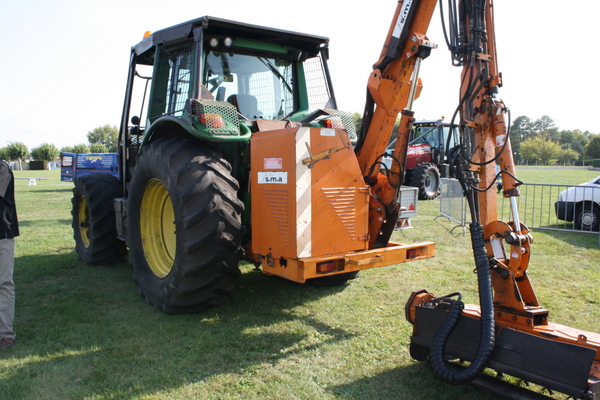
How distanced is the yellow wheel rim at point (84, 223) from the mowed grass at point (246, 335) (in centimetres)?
45

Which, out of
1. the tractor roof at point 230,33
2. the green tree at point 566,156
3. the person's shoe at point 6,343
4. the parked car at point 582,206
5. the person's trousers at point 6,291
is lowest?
the person's shoe at point 6,343

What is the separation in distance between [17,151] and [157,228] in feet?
255

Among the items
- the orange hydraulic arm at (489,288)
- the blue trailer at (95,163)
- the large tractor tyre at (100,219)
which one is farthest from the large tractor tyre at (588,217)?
the blue trailer at (95,163)

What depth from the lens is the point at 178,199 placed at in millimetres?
4020

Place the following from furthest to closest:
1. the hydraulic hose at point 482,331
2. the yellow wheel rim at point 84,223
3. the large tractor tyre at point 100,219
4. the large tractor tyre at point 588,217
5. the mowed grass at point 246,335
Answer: the large tractor tyre at point 588,217 < the yellow wheel rim at point 84,223 < the large tractor tyre at point 100,219 < the mowed grass at point 246,335 < the hydraulic hose at point 482,331

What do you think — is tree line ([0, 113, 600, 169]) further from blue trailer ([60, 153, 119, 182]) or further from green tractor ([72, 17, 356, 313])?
green tractor ([72, 17, 356, 313])

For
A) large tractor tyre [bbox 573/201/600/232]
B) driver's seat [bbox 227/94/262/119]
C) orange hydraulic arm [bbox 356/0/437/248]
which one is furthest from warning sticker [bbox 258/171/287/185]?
large tractor tyre [bbox 573/201/600/232]

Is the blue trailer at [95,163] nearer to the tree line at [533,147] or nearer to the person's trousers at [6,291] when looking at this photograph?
the person's trousers at [6,291]

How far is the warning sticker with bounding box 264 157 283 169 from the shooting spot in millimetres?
3947

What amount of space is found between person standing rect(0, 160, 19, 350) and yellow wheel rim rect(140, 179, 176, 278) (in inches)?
50.9

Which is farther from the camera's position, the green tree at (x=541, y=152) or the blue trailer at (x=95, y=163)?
the green tree at (x=541, y=152)

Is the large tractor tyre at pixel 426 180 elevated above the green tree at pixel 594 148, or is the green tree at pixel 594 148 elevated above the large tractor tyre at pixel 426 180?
the green tree at pixel 594 148

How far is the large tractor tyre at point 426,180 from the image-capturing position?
14.7 m

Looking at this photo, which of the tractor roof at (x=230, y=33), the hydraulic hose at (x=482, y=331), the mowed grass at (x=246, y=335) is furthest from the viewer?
the tractor roof at (x=230, y=33)
